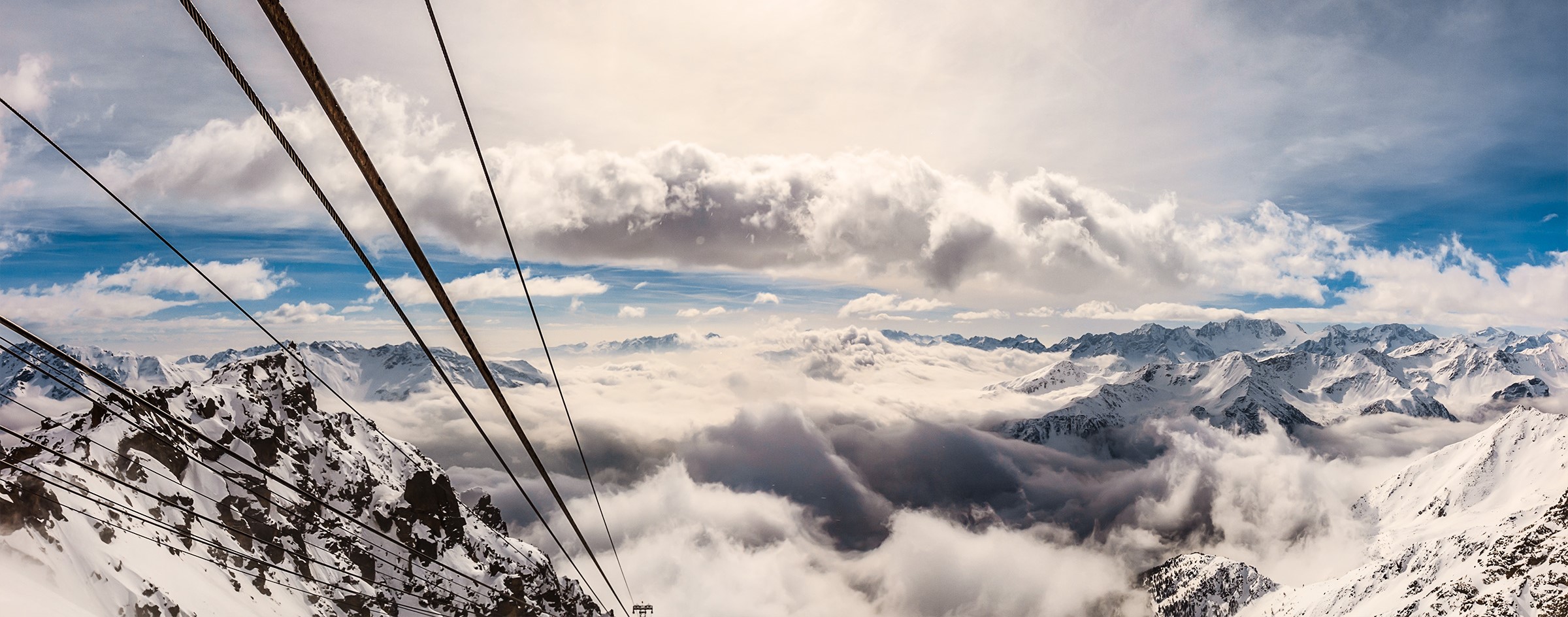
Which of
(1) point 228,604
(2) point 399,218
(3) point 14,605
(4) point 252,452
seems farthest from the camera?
(4) point 252,452

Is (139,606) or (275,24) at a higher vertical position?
(275,24)

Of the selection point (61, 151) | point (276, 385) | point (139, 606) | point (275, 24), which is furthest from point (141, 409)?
point (276, 385)

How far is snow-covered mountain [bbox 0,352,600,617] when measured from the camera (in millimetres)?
111562

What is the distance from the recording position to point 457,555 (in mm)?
194750

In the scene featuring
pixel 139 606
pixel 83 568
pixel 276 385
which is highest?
pixel 276 385

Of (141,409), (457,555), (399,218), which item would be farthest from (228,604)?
(399,218)

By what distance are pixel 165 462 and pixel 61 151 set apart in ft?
658

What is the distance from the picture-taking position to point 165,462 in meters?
150

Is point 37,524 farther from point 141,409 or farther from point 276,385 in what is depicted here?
point 141,409

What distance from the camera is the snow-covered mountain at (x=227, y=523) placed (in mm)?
111562

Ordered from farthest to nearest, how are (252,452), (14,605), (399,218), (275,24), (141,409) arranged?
(252,452) → (14,605) → (141,409) → (399,218) → (275,24)

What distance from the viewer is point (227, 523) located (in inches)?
6127

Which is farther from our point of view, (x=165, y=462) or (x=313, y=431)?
(x=313, y=431)

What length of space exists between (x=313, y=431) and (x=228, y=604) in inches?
2838
